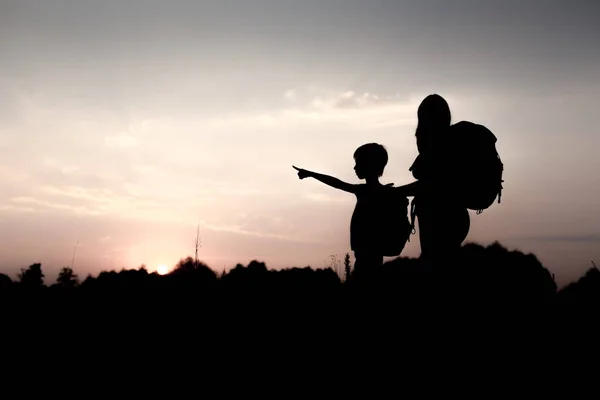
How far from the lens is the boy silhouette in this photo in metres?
5.48

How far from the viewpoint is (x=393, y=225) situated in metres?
5.48

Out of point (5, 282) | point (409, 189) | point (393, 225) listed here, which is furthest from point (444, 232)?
point (5, 282)

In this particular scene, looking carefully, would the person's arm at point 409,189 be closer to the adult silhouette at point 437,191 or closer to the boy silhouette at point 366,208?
the adult silhouette at point 437,191

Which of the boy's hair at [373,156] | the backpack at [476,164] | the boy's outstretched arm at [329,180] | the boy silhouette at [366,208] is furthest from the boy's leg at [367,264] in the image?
the backpack at [476,164]

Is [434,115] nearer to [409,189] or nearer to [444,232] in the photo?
[409,189]

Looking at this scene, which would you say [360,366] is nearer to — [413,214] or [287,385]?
[287,385]

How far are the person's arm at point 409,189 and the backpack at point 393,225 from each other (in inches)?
29.3

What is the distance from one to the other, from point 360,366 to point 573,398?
1.66 meters

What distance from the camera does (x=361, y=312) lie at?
4.91 meters

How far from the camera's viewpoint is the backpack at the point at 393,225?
5.46m

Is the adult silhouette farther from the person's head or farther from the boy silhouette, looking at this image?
the boy silhouette

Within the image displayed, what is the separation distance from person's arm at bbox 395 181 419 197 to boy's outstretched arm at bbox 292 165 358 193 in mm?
1122

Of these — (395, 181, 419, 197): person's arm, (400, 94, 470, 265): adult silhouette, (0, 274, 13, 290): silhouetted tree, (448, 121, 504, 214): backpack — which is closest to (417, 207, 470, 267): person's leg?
(400, 94, 470, 265): adult silhouette

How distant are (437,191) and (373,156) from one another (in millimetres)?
1713
